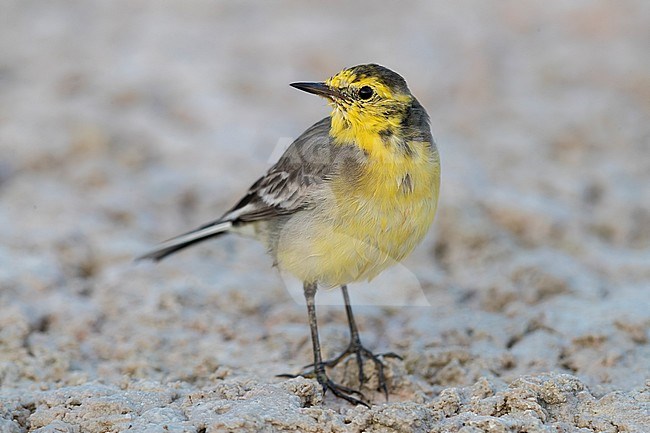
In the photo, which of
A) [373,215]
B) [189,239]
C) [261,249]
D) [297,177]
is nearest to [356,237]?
[373,215]

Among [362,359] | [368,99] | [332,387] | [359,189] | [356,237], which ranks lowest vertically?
[332,387]

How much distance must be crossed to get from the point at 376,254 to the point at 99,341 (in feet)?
6.35

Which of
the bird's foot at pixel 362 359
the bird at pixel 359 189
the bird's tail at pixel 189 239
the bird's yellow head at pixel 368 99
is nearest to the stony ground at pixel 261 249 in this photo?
the bird's foot at pixel 362 359

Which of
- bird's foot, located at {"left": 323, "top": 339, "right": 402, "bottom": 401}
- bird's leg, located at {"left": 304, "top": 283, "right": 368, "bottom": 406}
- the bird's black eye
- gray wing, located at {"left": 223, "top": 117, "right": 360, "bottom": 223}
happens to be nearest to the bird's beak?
the bird's black eye

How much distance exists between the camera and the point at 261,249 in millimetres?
6820

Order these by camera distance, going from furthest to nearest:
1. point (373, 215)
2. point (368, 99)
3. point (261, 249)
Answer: point (261, 249) < point (368, 99) < point (373, 215)

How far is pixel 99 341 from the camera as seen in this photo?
5496mm

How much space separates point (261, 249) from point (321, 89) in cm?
228

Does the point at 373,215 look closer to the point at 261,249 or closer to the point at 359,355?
the point at 359,355

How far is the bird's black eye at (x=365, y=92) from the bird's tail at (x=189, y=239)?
1.39m

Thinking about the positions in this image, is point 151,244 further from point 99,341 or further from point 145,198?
point 99,341

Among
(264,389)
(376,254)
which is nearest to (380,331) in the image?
(376,254)

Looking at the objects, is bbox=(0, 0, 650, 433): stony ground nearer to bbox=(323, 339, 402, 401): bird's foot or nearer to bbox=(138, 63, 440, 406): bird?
bbox=(323, 339, 402, 401): bird's foot

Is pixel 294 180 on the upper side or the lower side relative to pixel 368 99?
lower
